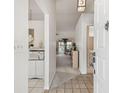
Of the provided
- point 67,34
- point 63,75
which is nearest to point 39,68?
point 63,75

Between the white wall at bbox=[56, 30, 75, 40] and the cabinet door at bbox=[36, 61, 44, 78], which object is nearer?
the cabinet door at bbox=[36, 61, 44, 78]

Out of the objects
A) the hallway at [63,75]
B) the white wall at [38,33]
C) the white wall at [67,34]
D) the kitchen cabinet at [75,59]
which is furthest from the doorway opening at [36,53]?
the white wall at [67,34]

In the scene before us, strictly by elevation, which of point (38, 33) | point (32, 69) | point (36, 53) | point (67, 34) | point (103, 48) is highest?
point (67, 34)

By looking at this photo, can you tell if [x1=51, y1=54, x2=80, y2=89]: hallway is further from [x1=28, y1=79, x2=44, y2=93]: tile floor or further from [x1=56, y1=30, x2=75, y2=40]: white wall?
[x1=56, y1=30, x2=75, y2=40]: white wall

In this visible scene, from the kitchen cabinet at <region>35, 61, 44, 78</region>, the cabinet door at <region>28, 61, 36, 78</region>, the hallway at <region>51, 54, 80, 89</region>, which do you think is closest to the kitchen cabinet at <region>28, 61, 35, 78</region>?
the cabinet door at <region>28, 61, 36, 78</region>

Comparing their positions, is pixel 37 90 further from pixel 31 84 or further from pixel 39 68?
pixel 39 68

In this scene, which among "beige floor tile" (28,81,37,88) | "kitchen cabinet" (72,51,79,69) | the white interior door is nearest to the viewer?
the white interior door

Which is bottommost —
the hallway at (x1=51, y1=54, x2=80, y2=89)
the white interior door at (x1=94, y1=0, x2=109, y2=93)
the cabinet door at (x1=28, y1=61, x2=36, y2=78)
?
the hallway at (x1=51, y1=54, x2=80, y2=89)

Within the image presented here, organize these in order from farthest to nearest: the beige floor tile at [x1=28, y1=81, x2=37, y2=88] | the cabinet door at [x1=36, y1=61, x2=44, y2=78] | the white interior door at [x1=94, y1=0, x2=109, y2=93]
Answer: the cabinet door at [x1=36, y1=61, x2=44, y2=78] < the beige floor tile at [x1=28, y1=81, x2=37, y2=88] < the white interior door at [x1=94, y1=0, x2=109, y2=93]

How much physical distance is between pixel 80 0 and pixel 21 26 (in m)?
1.72

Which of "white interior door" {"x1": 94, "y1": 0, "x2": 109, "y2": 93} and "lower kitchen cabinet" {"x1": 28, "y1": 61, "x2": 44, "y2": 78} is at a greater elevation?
"white interior door" {"x1": 94, "y1": 0, "x2": 109, "y2": 93}

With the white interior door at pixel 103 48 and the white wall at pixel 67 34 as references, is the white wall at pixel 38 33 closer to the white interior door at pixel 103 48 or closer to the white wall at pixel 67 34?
the white interior door at pixel 103 48
